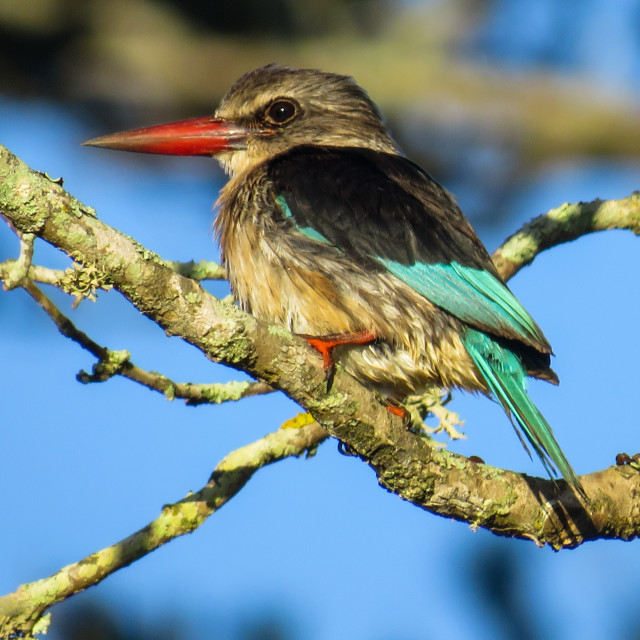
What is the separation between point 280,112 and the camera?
4527 mm

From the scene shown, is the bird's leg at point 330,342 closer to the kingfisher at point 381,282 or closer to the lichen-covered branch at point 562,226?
the kingfisher at point 381,282

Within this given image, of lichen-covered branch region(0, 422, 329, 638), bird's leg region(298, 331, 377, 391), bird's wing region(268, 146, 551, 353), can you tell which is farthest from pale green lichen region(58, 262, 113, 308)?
bird's wing region(268, 146, 551, 353)

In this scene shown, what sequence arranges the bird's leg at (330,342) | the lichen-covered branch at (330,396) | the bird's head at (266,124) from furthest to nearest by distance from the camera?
the bird's head at (266,124) → the bird's leg at (330,342) → the lichen-covered branch at (330,396)

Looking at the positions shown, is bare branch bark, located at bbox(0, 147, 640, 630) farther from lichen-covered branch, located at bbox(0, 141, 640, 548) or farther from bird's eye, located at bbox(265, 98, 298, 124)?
bird's eye, located at bbox(265, 98, 298, 124)

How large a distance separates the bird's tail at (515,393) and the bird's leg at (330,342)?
1.18 ft

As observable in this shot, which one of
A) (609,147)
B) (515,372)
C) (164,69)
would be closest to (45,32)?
(164,69)

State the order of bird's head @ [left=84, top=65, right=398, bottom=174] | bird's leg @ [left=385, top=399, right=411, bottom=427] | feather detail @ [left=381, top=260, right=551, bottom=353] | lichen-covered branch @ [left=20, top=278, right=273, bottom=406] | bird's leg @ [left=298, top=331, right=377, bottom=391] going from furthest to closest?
1. bird's head @ [left=84, top=65, right=398, bottom=174]
2. bird's leg @ [left=385, top=399, right=411, bottom=427]
3. feather detail @ [left=381, top=260, right=551, bottom=353]
4. lichen-covered branch @ [left=20, top=278, right=273, bottom=406]
5. bird's leg @ [left=298, top=331, right=377, bottom=391]

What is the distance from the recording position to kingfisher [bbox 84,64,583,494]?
3.54m

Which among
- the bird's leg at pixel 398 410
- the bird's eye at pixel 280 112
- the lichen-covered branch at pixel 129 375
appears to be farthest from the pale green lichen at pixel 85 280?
the bird's eye at pixel 280 112

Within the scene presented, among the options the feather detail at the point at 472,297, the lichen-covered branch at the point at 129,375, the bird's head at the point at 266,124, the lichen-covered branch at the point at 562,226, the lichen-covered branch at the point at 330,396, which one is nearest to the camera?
the lichen-covered branch at the point at 330,396

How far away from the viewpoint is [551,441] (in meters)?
3.27

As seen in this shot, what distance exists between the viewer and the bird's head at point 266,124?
174 inches

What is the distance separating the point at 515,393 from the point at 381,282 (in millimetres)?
583

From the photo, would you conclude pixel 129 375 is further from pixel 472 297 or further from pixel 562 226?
pixel 562 226
